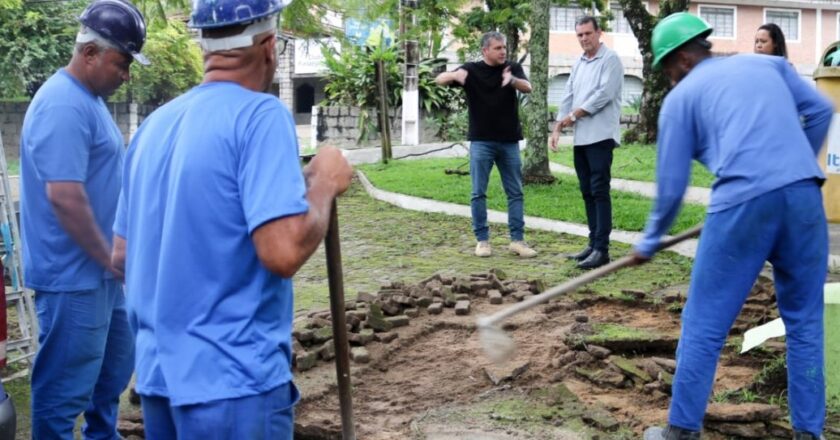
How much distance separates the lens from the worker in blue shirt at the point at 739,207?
424 centimetres

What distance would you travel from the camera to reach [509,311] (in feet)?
15.4

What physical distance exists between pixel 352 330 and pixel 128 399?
1.43m

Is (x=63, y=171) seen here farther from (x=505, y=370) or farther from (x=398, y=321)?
(x=398, y=321)

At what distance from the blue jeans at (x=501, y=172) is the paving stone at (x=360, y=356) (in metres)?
3.57

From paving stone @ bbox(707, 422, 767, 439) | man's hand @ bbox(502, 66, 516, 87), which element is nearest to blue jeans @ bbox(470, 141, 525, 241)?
man's hand @ bbox(502, 66, 516, 87)

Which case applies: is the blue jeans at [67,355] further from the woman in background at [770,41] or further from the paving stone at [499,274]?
the woman in background at [770,41]

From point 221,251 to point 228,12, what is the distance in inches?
23.6

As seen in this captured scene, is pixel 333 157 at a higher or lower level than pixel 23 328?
higher

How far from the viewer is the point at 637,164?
52.5 ft

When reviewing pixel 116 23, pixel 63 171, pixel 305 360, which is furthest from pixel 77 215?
pixel 305 360

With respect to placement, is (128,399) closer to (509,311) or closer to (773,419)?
(509,311)

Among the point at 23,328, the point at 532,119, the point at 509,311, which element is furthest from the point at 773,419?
the point at 532,119

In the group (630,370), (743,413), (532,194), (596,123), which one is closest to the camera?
(743,413)

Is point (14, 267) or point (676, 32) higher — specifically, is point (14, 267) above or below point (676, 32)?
below
